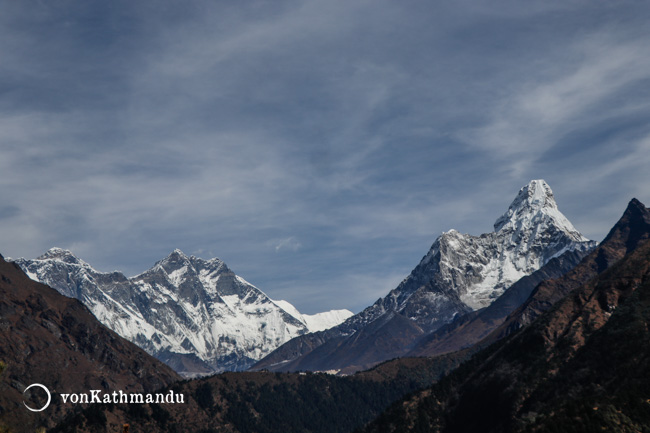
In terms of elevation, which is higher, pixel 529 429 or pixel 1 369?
pixel 1 369

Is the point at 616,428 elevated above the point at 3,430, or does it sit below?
below

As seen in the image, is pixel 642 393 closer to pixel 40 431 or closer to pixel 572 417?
pixel 572 417

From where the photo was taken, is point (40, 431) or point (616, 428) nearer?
point (40, 431)

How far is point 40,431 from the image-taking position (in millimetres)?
62969

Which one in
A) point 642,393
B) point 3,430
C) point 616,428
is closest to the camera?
point 3,430

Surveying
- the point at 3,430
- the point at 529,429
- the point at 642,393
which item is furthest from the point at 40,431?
the point at 642,393

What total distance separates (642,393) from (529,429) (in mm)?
44232

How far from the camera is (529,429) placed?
164 metres

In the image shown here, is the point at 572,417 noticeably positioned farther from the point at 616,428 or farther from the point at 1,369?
the point at 1,369

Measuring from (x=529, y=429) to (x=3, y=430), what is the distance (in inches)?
5143

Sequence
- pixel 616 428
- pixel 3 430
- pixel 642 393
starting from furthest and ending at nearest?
pixel 642 393 < pixel 616 428 < pixel 3 430

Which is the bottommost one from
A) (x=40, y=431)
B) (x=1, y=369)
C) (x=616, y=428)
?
(x=616, y=428)

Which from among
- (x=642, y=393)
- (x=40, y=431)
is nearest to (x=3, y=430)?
(x=40, y=431)

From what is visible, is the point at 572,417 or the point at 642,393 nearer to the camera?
the point at 572,417
